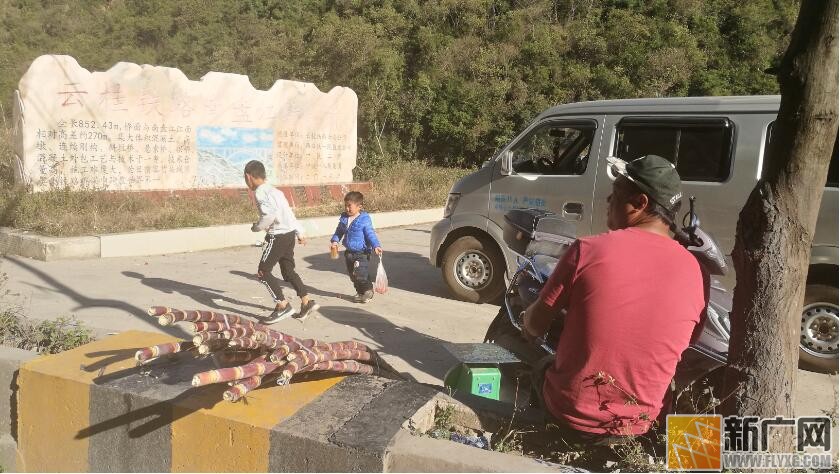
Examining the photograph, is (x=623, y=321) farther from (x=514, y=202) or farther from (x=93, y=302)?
(x=93, y=302)

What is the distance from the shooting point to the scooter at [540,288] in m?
3.35

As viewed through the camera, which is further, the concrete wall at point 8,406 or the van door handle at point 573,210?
the van door handle at point 573,210

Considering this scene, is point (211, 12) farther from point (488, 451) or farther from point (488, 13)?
point (488, 451)

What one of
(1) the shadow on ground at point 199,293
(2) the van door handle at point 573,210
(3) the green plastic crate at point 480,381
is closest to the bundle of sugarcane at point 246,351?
(3) the green plastic crate at point 480,381

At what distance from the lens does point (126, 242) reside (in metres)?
9.48

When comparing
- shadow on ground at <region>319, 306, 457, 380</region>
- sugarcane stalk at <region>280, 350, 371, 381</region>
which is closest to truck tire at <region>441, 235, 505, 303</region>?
shadow on ground at <region>319, 306, 457, 380</region>

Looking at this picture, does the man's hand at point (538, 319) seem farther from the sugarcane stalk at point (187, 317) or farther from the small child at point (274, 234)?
the small child at point (274, 234)

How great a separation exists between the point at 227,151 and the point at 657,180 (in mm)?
12313

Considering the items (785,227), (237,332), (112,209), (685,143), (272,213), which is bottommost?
(112,209)

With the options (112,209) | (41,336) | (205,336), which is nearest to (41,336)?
(41,336)

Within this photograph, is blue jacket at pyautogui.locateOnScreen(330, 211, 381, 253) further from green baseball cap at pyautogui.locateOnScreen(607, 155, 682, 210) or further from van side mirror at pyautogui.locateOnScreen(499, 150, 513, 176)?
green baseball cap at pyautogui.locateOnScreen(607, 155, 682, 210)

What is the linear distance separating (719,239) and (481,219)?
7.83 ft

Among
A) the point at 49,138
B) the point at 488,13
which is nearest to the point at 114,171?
the point at 49,138

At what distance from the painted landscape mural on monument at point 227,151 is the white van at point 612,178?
7431 mm
